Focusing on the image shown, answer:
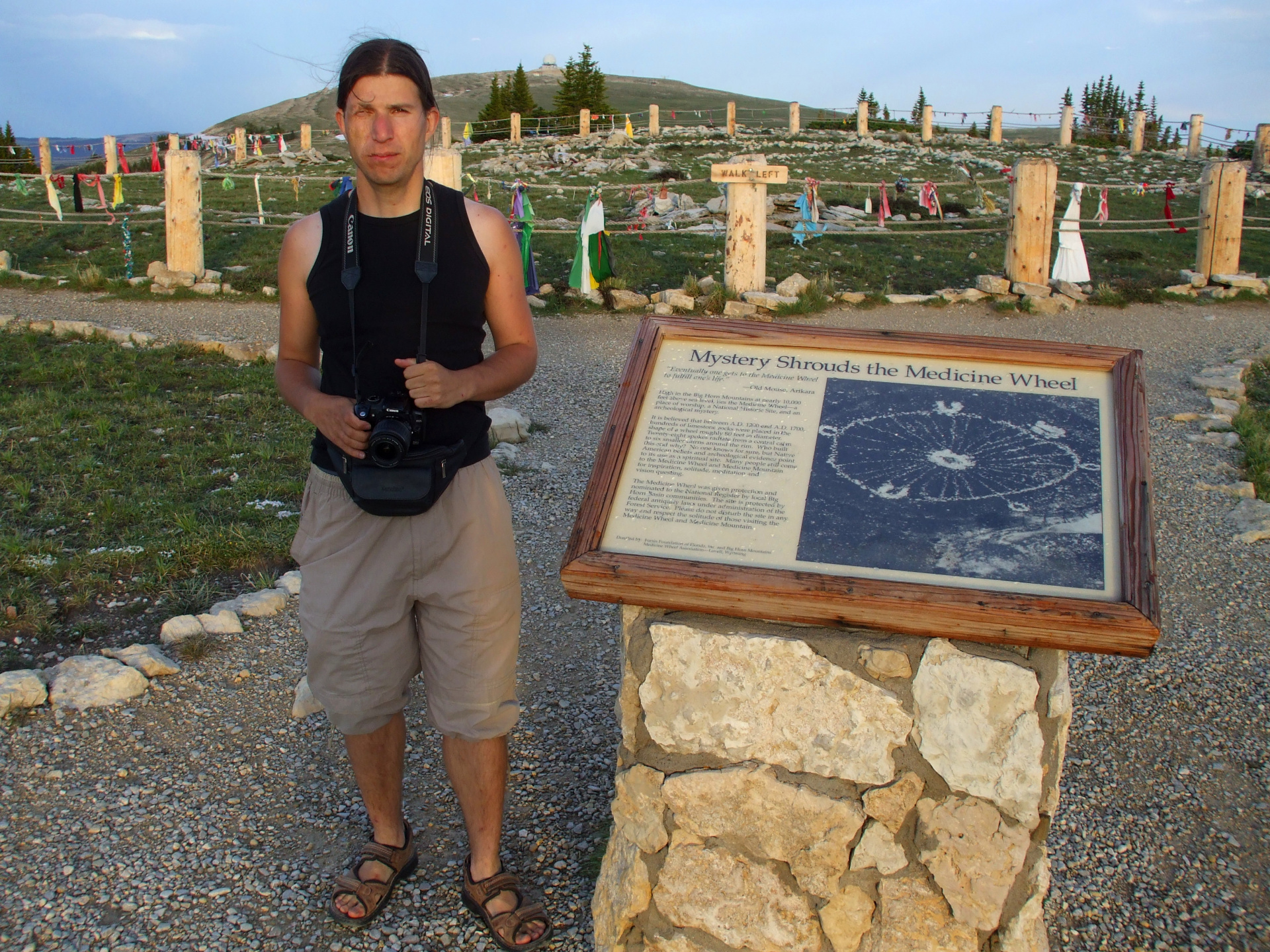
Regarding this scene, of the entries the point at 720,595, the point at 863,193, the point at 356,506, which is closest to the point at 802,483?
the point at 720,595

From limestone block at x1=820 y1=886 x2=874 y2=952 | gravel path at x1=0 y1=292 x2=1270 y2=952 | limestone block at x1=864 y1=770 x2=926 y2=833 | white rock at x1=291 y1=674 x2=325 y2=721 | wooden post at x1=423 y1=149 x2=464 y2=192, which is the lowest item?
gravel path at x1=0 y1=292 x2=1270 y2=952

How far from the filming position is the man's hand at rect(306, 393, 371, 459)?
6.59 ft

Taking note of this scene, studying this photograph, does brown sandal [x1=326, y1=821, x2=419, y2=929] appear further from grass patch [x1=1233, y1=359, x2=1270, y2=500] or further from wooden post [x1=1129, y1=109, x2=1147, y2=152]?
wooden post [x1=1129, y1=109, x2=1147, y2=152]

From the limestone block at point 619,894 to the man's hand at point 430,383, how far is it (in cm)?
104

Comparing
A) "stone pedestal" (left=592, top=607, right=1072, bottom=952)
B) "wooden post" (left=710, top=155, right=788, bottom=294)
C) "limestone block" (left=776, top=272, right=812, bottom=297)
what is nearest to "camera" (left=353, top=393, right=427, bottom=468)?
"stone pedestal" (left=592, top=607, right=1072, bottom=952)

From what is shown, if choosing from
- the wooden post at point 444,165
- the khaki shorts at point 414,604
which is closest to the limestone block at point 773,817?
the khaki shorts at point 414,604

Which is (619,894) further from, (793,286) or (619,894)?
(793,286)

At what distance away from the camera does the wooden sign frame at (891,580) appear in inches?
69.7

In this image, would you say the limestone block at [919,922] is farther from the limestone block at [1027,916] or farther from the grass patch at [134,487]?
the grass patch at [134,487]

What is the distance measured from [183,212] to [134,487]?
6739mm

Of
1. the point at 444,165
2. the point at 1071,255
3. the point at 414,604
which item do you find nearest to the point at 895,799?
the point at 414,604

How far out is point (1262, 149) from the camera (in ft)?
83.0

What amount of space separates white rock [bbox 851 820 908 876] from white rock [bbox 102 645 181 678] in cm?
255

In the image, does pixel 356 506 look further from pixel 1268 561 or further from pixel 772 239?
pixel 772 239
